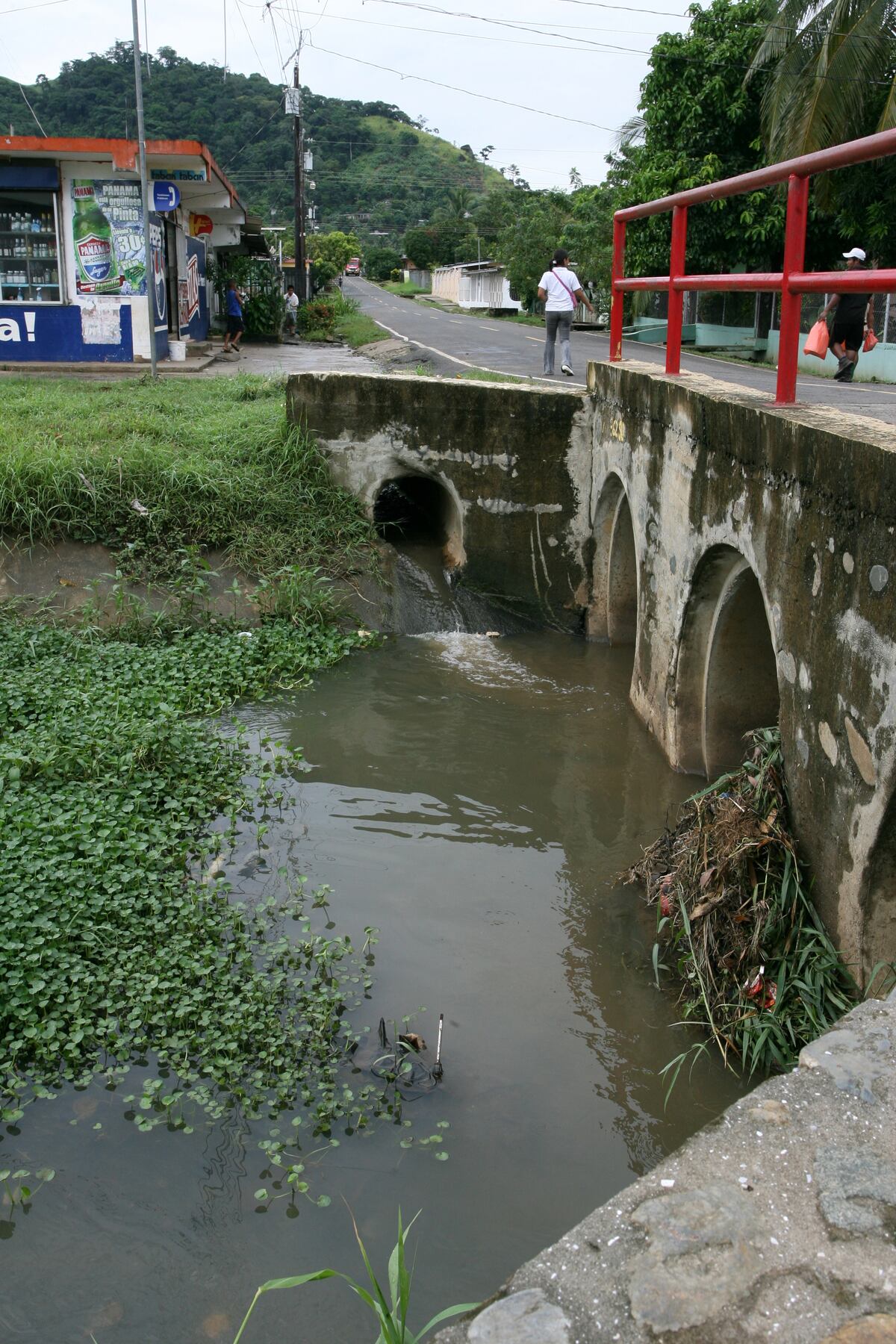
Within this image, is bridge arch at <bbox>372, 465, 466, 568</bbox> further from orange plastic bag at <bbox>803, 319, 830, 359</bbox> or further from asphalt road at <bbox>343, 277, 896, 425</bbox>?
orange plastic bag at <bbox>803, 319, 830, 359</bbox>

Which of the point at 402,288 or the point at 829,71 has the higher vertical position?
the point at 402,288

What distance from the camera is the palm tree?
645 inches

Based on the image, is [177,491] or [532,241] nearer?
[177,491]

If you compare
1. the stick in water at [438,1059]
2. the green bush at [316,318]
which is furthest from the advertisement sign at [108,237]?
the stick in water at [438,1059]

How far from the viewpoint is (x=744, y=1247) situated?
199 cm

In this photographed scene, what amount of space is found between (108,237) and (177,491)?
861cm

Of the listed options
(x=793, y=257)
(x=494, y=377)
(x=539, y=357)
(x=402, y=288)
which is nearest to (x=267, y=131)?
(x=402, y=288)

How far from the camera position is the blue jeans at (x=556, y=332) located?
12.9 meters

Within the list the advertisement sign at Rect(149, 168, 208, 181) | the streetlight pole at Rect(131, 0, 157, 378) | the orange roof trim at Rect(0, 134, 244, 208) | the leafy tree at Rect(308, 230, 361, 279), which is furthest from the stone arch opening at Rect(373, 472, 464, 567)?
the leafy tree at Rect(308, 230, 361, 279)

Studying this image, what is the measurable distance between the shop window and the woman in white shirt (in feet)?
23.6

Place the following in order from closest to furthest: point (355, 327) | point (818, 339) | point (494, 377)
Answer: point (818, 339) < point (494, 377) < point (355, 327)

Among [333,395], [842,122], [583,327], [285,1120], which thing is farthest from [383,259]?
[285,1120]

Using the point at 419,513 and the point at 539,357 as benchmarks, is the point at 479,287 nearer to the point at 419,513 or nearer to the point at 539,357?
the point at 539,357

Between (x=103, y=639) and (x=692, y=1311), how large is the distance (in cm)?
675
